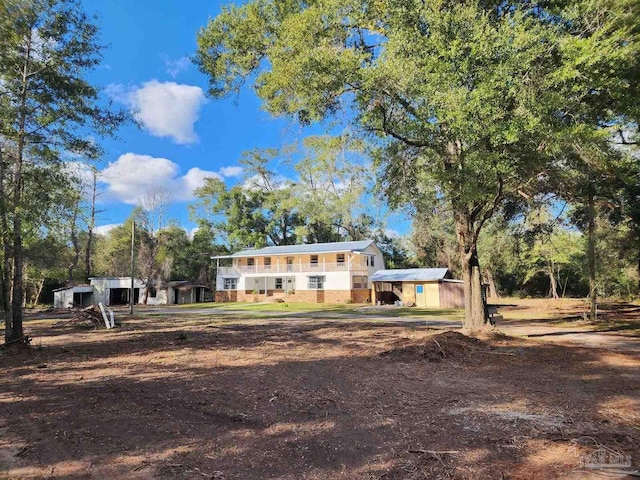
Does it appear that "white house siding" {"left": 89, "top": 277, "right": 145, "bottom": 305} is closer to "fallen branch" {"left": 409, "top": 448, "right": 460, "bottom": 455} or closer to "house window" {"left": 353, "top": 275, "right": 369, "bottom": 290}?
"house window" {"left": 353, "top": 275, "right": 369, "bottom": 290}

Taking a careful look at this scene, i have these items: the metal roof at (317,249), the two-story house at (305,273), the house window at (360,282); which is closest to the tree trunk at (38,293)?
the two-story house at (305,273)

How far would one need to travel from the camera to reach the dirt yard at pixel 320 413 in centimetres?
396

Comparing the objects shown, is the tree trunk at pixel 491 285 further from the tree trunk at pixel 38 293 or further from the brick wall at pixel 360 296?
the tree trunk at pixel 38 293

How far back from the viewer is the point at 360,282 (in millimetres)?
40438

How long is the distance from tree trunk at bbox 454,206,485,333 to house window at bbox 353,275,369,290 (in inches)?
1033

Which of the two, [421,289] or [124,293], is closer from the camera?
[421,289]

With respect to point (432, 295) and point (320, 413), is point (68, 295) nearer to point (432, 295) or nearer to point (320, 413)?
point (432, 295)

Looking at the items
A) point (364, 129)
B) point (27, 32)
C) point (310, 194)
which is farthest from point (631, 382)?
point (310, 194)

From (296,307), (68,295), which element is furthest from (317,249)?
(68,295)

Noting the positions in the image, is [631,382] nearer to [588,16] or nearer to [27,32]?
[588,16]

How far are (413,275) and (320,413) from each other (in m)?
29.8

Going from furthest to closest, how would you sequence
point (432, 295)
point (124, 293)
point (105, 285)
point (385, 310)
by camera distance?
point (124, 293), point (105, 285), point (432, 295), point (385, 310)

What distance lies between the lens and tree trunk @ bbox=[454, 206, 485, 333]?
1342 centimetres

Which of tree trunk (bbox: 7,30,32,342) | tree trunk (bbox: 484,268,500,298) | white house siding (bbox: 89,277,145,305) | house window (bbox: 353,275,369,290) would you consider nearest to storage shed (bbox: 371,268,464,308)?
house window (bbox: 353,275,369,290)
